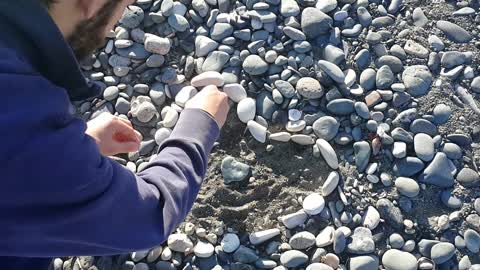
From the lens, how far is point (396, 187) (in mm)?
1908

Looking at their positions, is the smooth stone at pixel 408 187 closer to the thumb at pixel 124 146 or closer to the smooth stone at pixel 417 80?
the smooth stone at pixel 417 80

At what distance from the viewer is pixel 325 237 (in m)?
1.83

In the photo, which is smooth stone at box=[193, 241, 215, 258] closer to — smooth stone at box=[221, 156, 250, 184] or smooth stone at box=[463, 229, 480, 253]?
smooth stone at box=[221, 156, 250, 184]

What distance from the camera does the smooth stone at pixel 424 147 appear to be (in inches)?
75.5

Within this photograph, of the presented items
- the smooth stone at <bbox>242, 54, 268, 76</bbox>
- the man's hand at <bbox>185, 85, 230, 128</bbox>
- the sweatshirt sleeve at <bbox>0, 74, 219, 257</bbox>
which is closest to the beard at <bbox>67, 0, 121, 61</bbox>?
the sweatshirt sleeve at <bbox>0, 74, 219, 257</bbox>

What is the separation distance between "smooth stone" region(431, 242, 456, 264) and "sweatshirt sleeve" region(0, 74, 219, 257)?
0.85 metres

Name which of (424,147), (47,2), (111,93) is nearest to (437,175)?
(424,147)

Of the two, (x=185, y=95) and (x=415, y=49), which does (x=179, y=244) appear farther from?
(x=415, y=49)

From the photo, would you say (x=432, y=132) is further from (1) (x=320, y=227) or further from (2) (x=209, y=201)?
(2) (x=209, y=201)

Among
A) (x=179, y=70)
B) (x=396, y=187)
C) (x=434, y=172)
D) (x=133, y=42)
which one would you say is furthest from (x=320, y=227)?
(x=133, y=42)

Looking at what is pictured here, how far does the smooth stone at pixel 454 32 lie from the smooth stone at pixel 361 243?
742 mm

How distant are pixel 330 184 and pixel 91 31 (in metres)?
0.97

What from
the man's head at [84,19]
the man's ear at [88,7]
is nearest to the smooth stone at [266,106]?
the man's head at [84,19]

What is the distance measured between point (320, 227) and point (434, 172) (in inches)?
14.6
